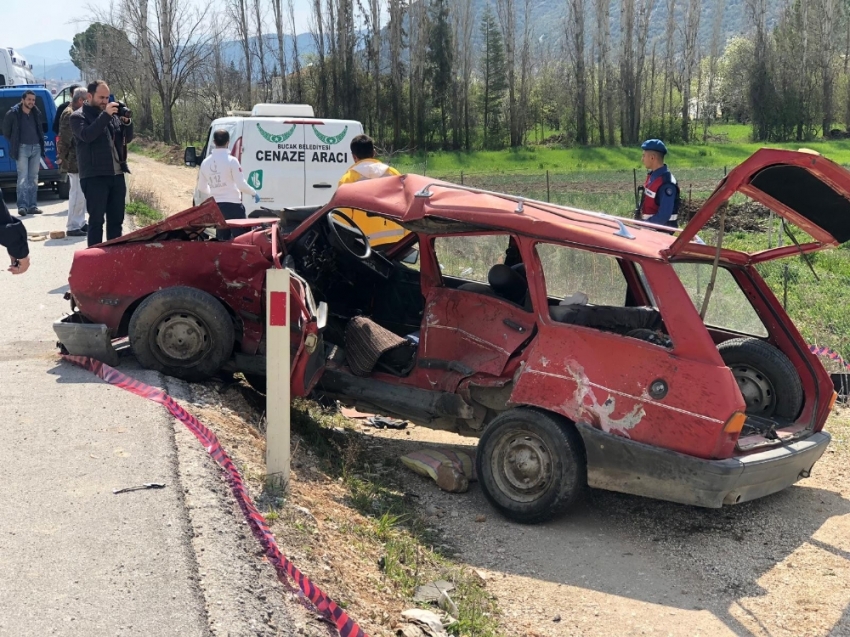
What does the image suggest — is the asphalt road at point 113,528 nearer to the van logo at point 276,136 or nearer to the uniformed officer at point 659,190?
the uniformed officer at point 659,190

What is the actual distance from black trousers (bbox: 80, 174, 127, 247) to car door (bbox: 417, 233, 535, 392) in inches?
166

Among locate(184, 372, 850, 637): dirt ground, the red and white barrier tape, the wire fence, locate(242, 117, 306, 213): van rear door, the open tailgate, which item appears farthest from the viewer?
the wire fence

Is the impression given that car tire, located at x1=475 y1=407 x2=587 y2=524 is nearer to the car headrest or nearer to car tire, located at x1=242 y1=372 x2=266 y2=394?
the car headrest

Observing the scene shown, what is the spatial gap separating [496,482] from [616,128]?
54300 millimetres

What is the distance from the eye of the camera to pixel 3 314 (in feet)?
29.1

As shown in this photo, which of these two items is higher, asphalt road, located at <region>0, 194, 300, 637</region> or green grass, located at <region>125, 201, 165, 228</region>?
green grass, located at <region>125, 201, 165, 228</region>

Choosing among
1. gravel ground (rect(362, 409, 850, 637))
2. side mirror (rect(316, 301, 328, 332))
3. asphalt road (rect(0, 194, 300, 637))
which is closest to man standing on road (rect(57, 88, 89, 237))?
asphalt road (rect(0, 194, 300, 637))

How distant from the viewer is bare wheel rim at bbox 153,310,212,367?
21.4 ft

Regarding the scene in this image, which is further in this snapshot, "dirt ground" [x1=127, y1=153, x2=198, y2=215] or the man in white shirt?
"dirt ground" [x1=127, y1=153, x2=198, y2=215]

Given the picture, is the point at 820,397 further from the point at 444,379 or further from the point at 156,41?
the point at 156,41

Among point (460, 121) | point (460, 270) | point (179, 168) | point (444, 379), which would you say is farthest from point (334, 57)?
point (444, 379)

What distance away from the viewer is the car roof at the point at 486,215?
18.1 feet

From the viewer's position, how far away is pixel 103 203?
30.7 ft

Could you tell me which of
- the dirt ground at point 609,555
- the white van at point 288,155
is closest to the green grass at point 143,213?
the white van at point 288,155
